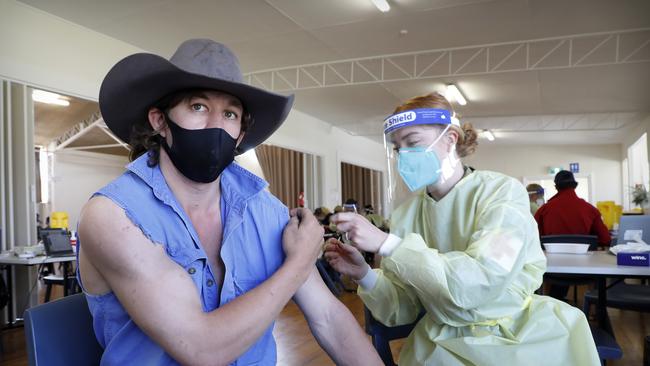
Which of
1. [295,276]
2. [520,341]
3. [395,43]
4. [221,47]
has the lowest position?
[520,341]

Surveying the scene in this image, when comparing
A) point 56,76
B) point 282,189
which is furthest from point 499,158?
point 56,76

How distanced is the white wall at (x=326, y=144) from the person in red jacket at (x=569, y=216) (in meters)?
4.24

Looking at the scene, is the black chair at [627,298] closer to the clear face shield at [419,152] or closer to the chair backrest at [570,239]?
the chair backrest at [570,239]

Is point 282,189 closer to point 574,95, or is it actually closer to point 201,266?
point 574,95

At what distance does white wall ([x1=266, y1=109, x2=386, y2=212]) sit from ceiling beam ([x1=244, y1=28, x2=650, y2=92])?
4.76 feet

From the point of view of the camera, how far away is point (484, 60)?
7.05 metres

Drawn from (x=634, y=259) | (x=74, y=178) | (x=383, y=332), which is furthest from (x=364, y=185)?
(x=383, y=332)

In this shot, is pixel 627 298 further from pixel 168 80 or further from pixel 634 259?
pixel 168 80

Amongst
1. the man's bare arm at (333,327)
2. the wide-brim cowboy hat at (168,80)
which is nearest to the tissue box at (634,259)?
the man's bare arm at (333,327)

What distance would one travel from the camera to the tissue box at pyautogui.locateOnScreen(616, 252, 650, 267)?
2213 mm

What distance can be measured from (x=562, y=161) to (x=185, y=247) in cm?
1797

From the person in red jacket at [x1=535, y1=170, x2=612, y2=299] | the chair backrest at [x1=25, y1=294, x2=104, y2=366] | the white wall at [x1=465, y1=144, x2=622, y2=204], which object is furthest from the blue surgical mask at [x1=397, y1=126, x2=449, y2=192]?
the white wall at [x1=465, y1=144, x2=622, y2=204]

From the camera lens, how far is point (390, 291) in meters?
1.47

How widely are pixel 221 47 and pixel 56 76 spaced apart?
486cm
